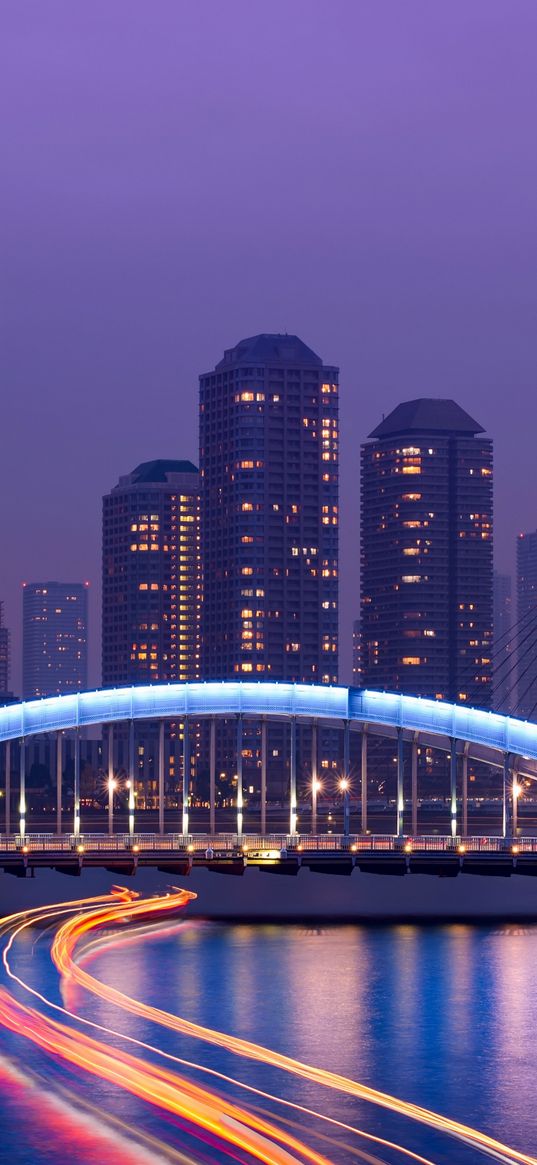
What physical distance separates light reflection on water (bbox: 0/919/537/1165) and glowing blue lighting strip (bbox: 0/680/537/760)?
1432 centimetres

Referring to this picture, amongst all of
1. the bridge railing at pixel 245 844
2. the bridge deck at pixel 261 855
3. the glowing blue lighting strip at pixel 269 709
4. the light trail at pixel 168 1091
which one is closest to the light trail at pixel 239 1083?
the light trail at pixel 168 1091

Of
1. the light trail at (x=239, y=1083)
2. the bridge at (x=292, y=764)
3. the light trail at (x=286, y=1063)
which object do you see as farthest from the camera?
the bridge at (x=292, y=764)

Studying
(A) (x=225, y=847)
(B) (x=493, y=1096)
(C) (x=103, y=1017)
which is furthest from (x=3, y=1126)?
(A) (x=225, y=847)

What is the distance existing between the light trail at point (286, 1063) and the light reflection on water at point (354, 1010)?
51cm

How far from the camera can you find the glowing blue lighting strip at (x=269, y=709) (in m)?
133

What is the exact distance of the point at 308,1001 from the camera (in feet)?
281

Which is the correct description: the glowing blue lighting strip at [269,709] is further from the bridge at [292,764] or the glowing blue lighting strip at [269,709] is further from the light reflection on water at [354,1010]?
the light reflection on water at [354,1010]

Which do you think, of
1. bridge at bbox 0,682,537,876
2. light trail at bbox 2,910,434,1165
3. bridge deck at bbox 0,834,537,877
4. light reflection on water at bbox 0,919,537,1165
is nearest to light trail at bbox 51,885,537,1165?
light reflection on water at bbox 0,919,537,1165

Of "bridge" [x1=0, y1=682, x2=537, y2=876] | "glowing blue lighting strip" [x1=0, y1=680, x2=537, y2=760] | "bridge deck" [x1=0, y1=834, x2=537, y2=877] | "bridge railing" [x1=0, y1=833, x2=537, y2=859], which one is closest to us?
"bridge deck" [x1=0, y1=834, x2=537, y2=877]

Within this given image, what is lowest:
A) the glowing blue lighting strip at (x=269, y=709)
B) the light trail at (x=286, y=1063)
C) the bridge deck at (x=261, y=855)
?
the light trail at (x=286, y=1063)

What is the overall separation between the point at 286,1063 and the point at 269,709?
67.6 metres

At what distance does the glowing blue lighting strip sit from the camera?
132750 mm

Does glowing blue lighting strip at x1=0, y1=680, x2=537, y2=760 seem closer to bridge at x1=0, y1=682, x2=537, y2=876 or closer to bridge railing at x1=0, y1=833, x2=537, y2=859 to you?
bridge at x1=0, y1=682, x2=537, y2=876

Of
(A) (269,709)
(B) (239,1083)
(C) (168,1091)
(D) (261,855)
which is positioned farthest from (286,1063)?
(A) (269,709)
